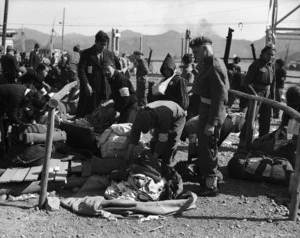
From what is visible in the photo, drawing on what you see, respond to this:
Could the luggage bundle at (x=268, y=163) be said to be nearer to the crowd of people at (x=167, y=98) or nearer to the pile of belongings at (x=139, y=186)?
the crowd of people at (x=167, y=98)

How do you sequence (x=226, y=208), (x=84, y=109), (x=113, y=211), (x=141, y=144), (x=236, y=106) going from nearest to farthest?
(x=113, y=211)
(x=226, y=208)
(x=141, y=144)
(x=84, y=109)
(x=236, y=106)

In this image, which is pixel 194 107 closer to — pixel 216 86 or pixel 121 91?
pixel 121 91

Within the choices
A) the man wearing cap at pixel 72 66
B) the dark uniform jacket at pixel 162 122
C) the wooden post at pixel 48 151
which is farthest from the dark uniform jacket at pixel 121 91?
the man wearing cap at pixel 72 66

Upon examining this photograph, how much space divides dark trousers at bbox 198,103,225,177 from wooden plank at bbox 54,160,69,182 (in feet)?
5.66

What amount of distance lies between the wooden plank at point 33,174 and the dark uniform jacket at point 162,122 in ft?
4.22

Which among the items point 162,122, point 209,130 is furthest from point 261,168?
point 162,122

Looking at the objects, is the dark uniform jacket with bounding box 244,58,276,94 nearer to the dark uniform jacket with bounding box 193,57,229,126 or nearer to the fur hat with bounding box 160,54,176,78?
the fur hat with bounding box 160,54,176,78

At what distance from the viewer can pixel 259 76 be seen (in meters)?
7.77

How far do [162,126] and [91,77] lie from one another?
9.48ft

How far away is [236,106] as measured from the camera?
14.4 meters

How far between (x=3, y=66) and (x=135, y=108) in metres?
5.00

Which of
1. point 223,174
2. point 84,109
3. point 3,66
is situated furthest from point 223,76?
point 3,66

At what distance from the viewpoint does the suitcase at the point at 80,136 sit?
6469 mm

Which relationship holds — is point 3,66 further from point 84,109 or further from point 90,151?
point 90,151
